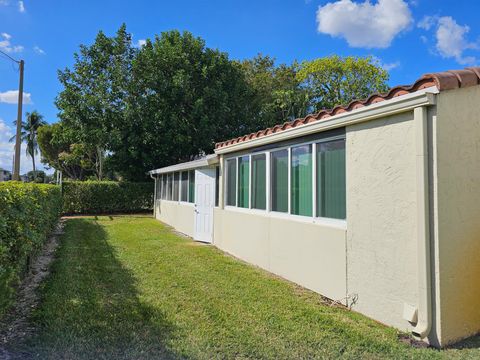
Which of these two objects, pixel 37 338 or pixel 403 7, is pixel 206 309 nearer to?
pixel 37 338

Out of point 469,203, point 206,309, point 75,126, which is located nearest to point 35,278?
point 206,309

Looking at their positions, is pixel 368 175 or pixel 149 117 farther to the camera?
pixel 149 117

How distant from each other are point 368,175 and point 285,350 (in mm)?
2381

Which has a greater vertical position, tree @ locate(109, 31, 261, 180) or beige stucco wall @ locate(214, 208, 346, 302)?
tree @ locate(109, 31, 261, 180)

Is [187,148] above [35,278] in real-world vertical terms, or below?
above

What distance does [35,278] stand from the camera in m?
6.35

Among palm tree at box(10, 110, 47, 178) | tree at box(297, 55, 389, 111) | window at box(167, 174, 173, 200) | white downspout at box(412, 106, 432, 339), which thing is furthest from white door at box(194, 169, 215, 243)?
palm tree at box(10, 110, 47, 178)

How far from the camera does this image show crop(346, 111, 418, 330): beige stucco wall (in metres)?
4.09

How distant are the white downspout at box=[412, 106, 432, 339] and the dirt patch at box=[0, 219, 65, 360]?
3967 millimetres

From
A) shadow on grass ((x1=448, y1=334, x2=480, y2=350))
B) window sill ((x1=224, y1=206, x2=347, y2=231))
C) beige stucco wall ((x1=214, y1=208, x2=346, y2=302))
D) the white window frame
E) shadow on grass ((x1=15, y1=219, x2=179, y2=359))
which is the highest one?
the white window frame

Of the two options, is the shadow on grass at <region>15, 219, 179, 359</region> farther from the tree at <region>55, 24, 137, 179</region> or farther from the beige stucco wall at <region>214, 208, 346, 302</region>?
the tree at <region>55, 24, 137, 179</region>

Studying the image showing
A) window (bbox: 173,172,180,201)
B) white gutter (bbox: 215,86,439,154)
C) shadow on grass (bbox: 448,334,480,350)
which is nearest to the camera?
shadow on grass (bbox: 448,334,480,350)

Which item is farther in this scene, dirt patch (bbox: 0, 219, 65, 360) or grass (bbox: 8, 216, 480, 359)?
dirt patch (bbox: 0, 219, 65, 360)

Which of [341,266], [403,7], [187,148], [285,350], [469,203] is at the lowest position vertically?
[285,350]
